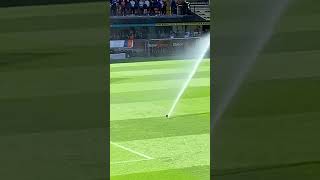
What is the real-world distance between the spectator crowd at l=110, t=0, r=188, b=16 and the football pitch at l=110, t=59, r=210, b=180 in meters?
5.90

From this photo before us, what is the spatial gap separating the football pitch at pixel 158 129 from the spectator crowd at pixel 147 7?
19.3 feet

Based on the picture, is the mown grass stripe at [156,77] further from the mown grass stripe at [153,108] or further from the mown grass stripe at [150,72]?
the mown grass stripe at [153,108]

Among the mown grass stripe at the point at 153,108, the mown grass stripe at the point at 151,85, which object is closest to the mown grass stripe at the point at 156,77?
the mown grass stripe at the point at 151,85

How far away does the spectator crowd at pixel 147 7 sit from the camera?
1838 centimetres

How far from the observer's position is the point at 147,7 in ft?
61.9

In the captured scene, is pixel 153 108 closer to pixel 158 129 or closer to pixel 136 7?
pixel 158 129
